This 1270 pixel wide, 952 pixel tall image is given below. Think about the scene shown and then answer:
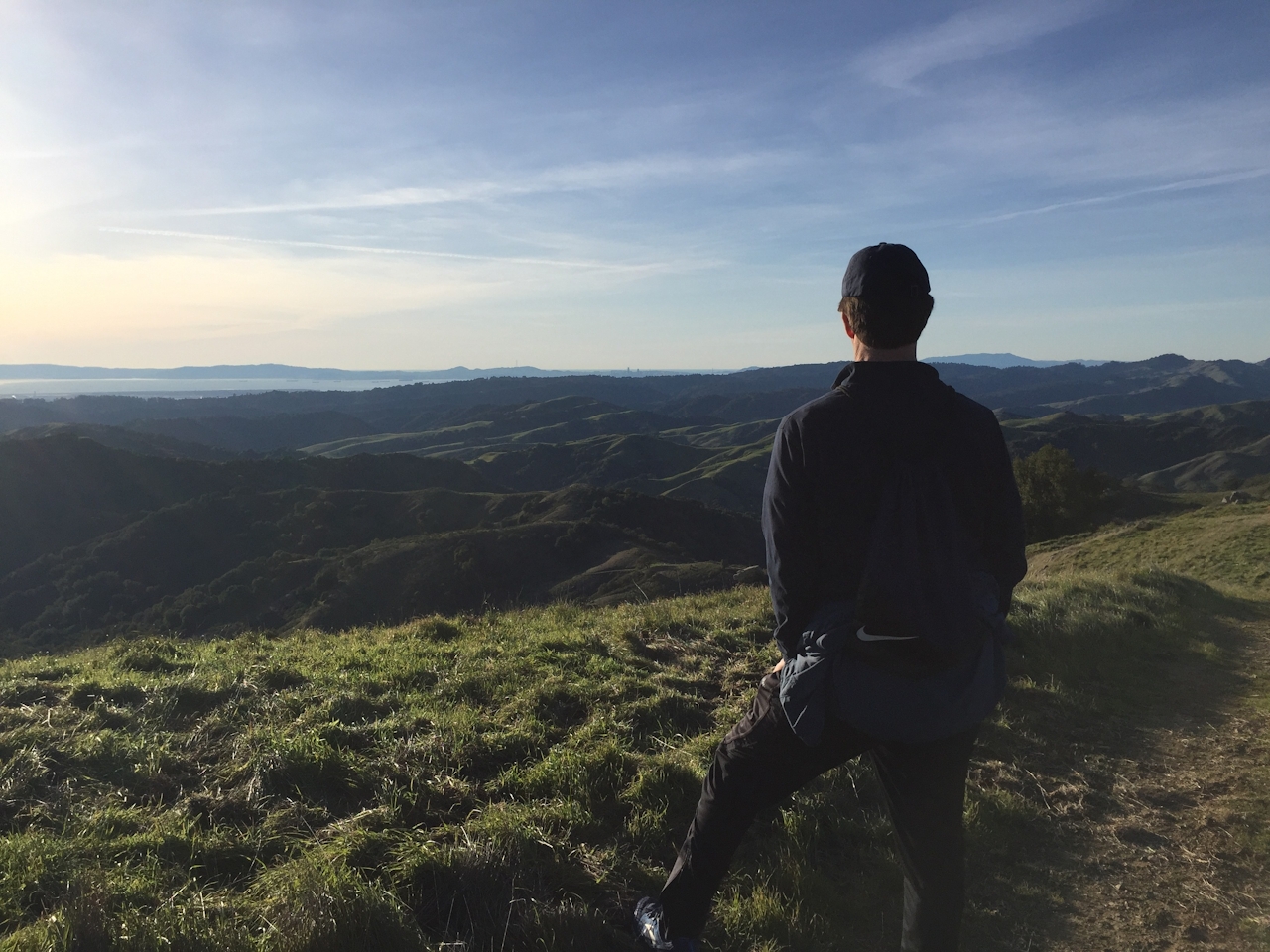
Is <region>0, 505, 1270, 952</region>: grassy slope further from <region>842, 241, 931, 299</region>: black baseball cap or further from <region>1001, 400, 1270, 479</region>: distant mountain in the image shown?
<region>1001, 400, 1270, 479</region>: distant mountain

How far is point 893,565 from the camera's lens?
6.81ft

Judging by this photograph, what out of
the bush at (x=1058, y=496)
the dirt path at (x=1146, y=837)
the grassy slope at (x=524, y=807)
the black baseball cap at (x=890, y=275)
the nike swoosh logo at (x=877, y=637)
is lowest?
the bush at (x=1058, y=496)

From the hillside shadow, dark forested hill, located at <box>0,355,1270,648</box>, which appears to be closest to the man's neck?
the hillside shadow

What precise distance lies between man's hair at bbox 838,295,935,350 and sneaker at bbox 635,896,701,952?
7.29ft

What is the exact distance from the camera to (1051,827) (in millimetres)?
4137

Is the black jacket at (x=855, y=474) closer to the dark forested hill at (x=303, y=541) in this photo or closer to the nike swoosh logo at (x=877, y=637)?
the nike swoosh logo at (x=877, y=637)

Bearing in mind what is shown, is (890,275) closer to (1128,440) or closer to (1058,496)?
(1058,496)

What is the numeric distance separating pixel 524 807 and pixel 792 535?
2.20m

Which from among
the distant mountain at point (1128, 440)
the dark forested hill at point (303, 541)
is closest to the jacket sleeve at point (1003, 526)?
the dark forested hill at point (303, 541)

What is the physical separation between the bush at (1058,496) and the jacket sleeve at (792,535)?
148 ft

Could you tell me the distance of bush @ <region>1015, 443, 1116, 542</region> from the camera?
42312mm

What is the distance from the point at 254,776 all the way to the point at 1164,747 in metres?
6.02

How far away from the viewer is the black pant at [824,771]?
7.38 feet

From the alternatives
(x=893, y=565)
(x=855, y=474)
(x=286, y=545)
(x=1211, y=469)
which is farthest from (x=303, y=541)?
(x=1211, y=469)
